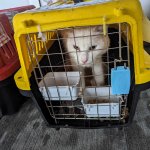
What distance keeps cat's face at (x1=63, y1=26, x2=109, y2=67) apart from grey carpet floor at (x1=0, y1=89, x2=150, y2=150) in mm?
309

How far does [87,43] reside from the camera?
0.83 meters

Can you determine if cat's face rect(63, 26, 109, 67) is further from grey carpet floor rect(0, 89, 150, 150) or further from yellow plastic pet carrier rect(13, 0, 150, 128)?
grey carpet floor rect(0, 89, 150, 150)

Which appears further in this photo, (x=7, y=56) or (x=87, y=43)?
(x=7, y=56)

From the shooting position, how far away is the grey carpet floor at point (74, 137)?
80cm

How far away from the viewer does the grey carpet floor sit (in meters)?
0.80

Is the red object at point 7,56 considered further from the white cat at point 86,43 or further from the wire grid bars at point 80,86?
the white cat at point 86,43

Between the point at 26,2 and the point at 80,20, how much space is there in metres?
1.26

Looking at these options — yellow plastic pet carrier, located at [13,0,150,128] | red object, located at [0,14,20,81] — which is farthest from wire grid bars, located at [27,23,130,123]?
red object, located at [0,14,20,81]

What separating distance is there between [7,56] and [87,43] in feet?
1.37

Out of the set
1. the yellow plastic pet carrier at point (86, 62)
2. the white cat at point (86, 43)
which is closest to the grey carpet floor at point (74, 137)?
the yellow plastic pet carrier at point (86, 62)

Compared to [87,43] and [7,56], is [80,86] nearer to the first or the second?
[87,43]

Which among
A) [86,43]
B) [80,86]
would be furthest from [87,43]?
[80,86]

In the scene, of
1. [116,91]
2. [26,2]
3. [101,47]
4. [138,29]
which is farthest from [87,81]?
[26,2]

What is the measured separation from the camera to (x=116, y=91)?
719mm
